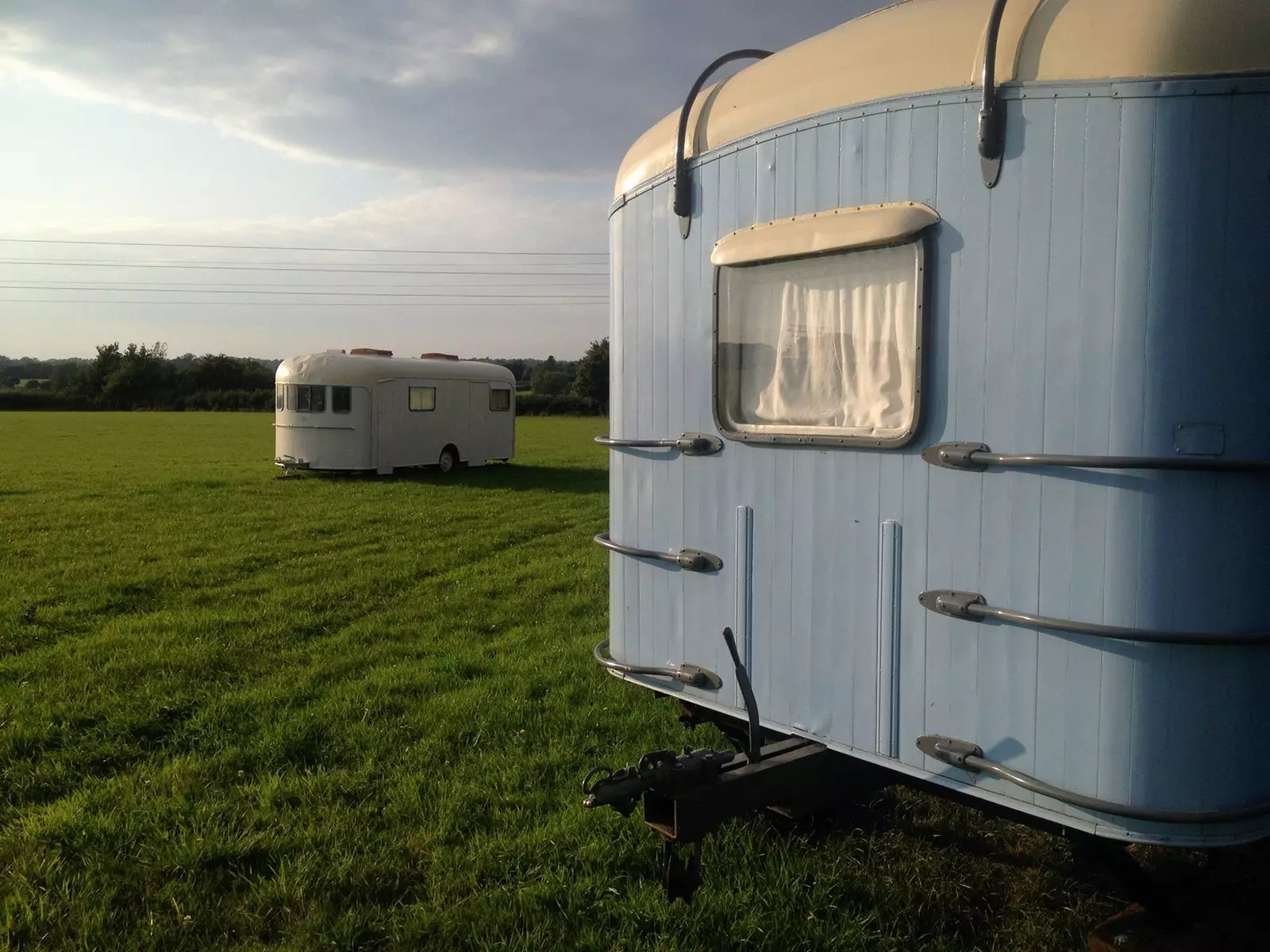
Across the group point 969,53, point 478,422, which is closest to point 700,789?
point 969,53

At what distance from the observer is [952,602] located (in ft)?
10.1

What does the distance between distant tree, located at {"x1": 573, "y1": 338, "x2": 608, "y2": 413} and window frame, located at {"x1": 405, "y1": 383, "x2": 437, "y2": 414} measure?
32121mm

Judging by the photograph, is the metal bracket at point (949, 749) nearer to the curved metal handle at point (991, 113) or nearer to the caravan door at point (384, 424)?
the curved metal handle at point (991, 113)

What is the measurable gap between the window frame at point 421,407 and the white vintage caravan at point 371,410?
2cm

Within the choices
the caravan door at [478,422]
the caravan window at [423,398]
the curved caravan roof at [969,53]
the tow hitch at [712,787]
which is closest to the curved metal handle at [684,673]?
the tow hitch at [712,787]

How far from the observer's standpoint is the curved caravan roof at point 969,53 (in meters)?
2.69

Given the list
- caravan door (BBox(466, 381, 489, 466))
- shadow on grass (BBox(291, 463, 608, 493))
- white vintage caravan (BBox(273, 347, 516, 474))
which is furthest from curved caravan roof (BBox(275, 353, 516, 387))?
shadow on grass (BBox(291, 463, 608, 493))

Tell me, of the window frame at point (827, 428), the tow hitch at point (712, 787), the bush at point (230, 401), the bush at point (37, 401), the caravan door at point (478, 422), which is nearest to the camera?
the window frame at point (827, 428)

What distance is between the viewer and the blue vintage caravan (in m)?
2.68

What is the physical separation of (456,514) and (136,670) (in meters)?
9.05

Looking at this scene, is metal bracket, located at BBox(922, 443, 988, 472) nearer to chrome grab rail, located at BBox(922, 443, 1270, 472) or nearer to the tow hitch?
chrome grab rail, located at BBox(922, 443, 1270, 472)

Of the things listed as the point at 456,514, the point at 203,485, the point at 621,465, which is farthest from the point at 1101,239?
the point at 203,485

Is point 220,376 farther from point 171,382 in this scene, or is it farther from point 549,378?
point 549,378

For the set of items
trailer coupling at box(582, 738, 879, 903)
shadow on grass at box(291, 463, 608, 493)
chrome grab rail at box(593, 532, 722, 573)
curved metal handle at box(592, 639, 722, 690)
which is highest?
chrome grab rail at box(593, 532, 722, 573)
